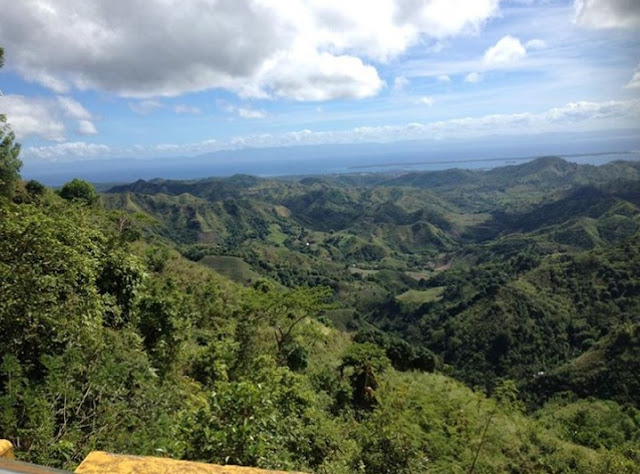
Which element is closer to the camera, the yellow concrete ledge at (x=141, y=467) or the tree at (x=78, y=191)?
the yellow concrete ledge at (x=141, y=467)

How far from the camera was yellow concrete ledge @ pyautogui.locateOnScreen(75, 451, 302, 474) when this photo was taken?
1.67 m

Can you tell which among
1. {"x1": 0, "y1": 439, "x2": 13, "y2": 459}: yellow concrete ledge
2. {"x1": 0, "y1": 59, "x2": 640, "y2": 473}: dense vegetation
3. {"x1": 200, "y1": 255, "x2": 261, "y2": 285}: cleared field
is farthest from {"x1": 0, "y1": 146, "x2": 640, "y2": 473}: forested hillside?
{"x1": 200, "y1": 255, "x2": 261, "y2": 285}: cleared field

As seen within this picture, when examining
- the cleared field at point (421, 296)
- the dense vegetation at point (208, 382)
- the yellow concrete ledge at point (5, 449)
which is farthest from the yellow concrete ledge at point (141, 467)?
the cleared field at point (421, 296)

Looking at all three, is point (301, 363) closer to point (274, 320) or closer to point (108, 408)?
point (274, 320)

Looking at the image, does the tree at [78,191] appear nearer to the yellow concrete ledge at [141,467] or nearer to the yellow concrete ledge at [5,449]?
the yellow concrete ledge at [5,449]

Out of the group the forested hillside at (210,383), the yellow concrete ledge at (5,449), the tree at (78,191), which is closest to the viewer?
the yellow concrete ledge at (5,449)

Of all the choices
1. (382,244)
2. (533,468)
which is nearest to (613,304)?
(533,468)

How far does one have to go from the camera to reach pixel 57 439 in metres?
4.40

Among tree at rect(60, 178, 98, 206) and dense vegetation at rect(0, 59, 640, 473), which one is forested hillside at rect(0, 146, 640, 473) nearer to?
dense vegetation at rect(0, 59, 640, 473)

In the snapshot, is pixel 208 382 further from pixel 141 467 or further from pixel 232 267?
pixel 232 267

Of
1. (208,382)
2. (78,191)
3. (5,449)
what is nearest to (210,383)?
(208,382)

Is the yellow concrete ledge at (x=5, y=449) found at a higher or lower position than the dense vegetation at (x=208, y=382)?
higher

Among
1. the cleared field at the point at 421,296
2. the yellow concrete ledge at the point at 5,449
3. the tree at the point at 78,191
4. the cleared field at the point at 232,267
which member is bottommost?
the cleared field at the point at 421,296

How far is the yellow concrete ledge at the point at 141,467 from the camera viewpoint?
1669 millimetres
